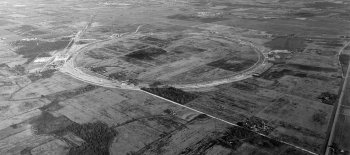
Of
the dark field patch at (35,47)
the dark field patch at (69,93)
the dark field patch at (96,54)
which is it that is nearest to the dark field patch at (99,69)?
the dark field patch at (96,54)

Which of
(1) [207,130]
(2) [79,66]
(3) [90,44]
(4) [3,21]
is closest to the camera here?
(1) [207,130]

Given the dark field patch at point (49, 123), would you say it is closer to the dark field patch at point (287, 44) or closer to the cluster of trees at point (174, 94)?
the cluster of trees at point (174, 94)

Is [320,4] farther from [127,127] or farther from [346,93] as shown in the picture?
[127,127]

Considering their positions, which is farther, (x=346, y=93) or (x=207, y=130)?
(x=346, y=93)

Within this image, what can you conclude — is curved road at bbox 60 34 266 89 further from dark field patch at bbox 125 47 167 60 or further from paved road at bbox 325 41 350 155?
paved road at bbox 325 41 350 155

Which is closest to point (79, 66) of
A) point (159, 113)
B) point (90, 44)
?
point (90, 44)

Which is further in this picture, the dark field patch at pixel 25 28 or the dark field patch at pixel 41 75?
the dark field patch at pixel 25 28
